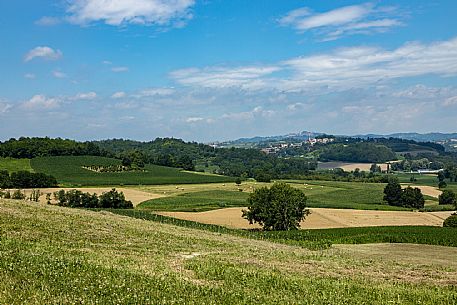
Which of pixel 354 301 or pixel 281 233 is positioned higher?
pixel 354 301

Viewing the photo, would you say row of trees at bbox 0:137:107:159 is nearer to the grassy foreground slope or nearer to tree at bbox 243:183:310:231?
tree at bbox 243:183:310:231

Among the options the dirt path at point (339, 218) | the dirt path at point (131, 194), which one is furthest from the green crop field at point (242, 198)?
the dirt path at point (339, 218)

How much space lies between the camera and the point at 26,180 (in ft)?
371

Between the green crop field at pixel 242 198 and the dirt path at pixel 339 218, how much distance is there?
661cm

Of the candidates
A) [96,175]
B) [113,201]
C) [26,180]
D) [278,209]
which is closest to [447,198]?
[278,209]

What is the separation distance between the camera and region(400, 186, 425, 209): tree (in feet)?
380

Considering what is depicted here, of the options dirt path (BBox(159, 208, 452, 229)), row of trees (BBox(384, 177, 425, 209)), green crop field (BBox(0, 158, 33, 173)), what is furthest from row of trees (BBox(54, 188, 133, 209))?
row of trees (BBox(384, 177, 425, 209))

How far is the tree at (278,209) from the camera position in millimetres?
76000

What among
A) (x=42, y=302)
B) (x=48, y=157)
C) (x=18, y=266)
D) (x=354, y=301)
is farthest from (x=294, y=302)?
(x=48, y=157)

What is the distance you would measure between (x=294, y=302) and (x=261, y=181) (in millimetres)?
139143

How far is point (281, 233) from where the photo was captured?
58.8m

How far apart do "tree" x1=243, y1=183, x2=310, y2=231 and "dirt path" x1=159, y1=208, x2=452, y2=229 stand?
2368mm

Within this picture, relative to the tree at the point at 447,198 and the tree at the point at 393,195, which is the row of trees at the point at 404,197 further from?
the tree at the point at 447,198

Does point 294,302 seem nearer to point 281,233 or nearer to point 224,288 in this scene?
point 224,288
